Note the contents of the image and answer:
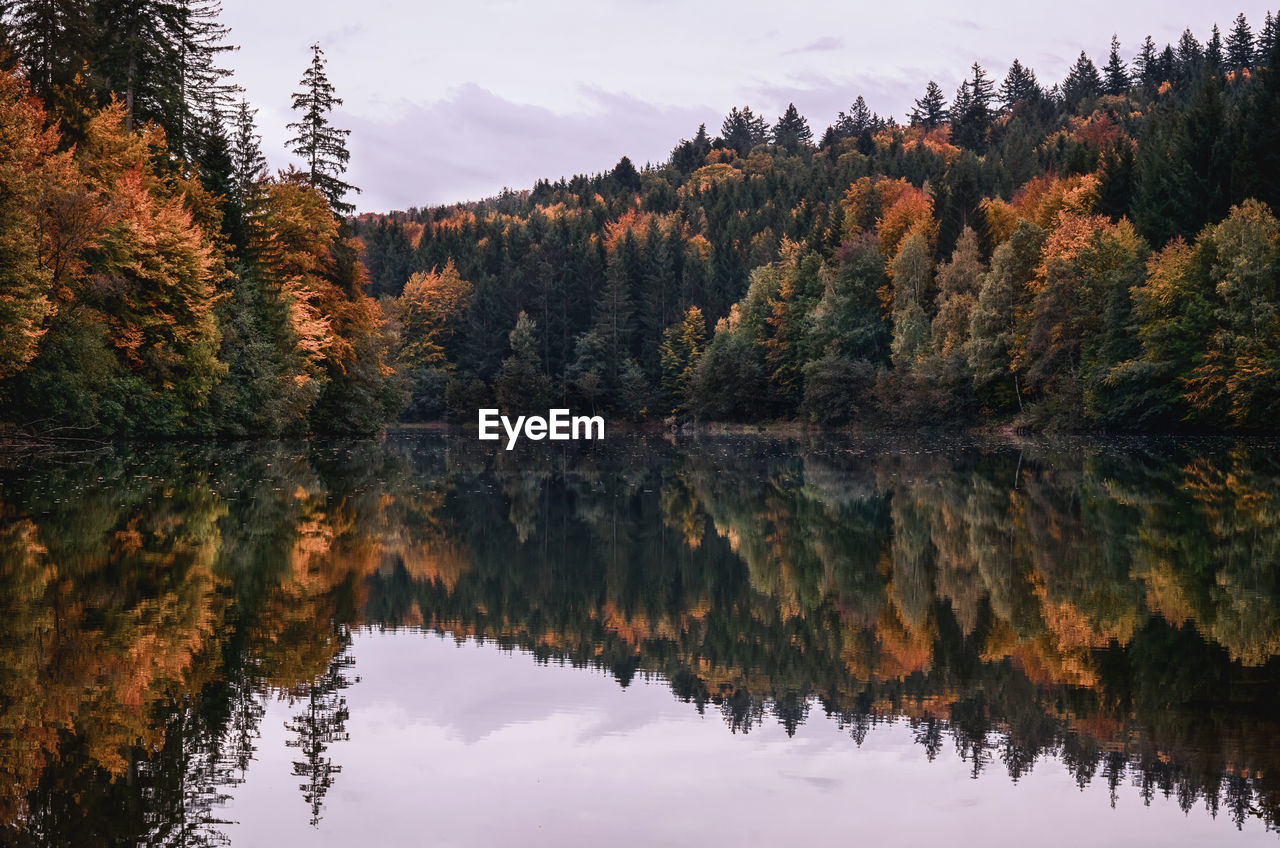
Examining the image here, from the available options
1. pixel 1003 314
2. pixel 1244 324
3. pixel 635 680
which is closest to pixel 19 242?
pixel 635 680

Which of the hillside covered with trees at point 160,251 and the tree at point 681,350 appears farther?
the tree at point 681,350

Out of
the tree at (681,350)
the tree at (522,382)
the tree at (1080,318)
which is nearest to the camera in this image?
the tree at (1080,318)

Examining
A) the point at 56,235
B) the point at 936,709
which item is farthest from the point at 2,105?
the point at 936,709

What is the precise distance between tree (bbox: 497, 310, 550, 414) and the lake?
98.5m

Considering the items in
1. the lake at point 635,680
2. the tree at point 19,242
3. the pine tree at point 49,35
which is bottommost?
the lake at point 635,680

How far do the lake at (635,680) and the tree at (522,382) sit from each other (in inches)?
3876

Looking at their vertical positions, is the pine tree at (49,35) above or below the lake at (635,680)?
above

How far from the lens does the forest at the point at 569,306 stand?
136 ft

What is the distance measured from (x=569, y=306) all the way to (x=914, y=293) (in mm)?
56934

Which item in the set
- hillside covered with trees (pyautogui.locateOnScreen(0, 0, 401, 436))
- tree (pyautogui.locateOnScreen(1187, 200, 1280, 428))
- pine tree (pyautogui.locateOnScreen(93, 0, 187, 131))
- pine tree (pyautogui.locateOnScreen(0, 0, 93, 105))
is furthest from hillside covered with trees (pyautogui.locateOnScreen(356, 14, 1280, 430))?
pine tree (pyautogui.locateOnScreen(0, 0, 93, 105))

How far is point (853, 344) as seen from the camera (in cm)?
→ 9244

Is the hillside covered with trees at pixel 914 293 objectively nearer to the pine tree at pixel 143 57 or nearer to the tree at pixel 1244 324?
the tree at pixel 1244 324

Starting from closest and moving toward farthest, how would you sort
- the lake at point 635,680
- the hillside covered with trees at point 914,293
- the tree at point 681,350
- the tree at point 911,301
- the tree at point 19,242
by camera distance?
1. the lake at point 635,680
2. the tree at point 19,242
3. the hillside covered with trees at point 914,293
4. the tree at point 911,301
5. the tree at point 681,350

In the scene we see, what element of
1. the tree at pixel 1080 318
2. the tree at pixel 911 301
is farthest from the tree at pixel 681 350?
the tree at pixel 1080 318
